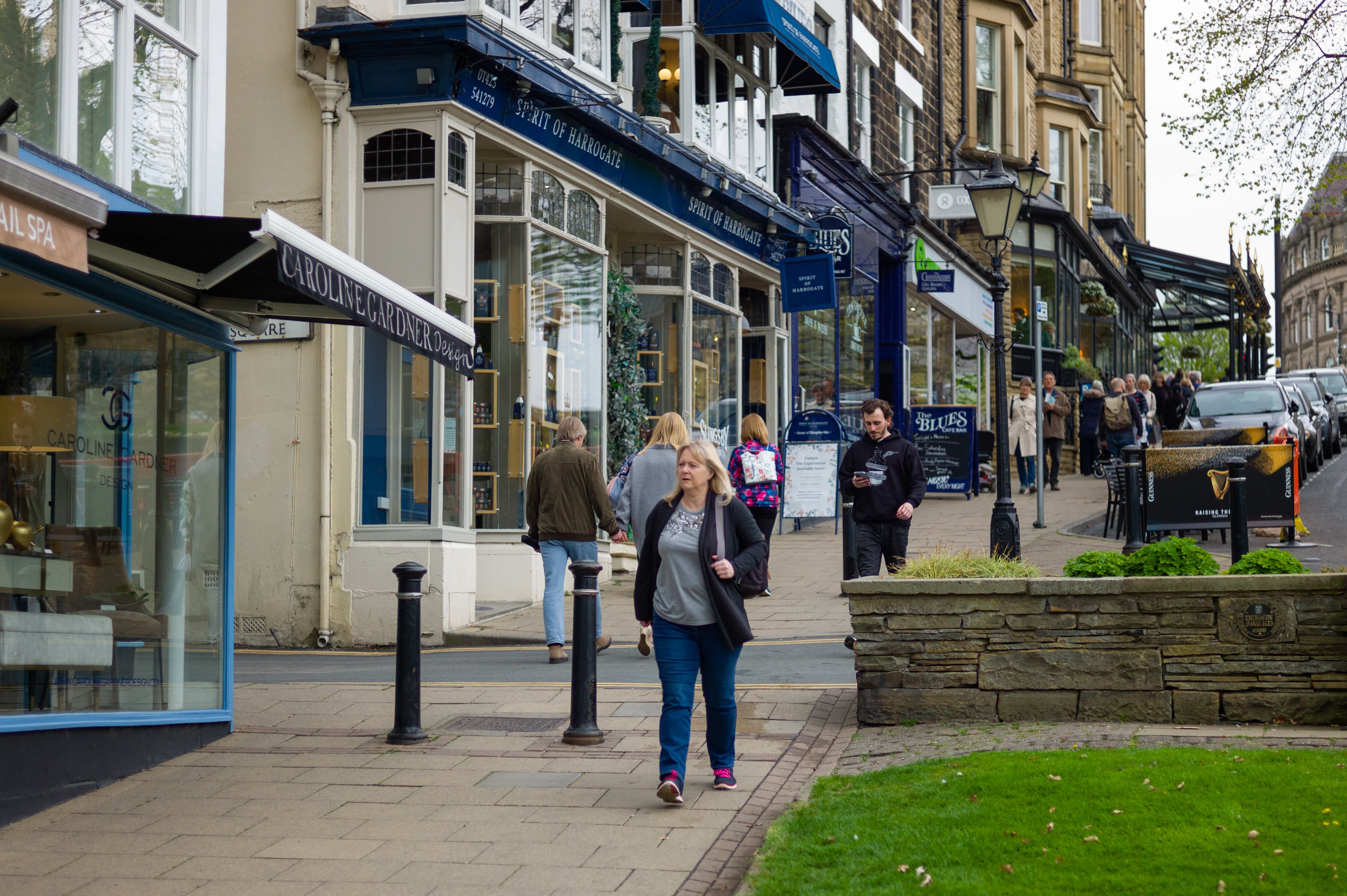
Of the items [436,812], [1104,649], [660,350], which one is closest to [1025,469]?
[660,350]

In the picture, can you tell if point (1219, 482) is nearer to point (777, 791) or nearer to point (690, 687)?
point (777, 791)

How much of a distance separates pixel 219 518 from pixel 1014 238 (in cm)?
2874

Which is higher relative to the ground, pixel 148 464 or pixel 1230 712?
pixel 148 464

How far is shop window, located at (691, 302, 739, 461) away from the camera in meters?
18.3

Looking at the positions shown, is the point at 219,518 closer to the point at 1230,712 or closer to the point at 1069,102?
the point at 1230,712

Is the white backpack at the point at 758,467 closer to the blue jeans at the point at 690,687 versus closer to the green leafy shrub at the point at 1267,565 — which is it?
the green leafy shrub at the point at 1267,565

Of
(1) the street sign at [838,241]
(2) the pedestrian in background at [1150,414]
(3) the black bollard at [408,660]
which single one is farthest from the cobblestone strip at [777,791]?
(2) the pedestrian in background at [1150,414]

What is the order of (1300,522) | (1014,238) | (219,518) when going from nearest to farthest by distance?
(219,518) < (1300,522) < (1014,238)

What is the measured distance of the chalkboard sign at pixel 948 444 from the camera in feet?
75.4

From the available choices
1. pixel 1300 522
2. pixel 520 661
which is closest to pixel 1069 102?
pixel 1300 522

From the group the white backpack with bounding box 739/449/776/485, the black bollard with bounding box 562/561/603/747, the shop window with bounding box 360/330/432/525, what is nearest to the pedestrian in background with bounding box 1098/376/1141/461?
the white backpack with bounding box 739/449/776/485

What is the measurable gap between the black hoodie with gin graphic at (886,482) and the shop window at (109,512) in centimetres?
434

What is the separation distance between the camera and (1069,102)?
130ft

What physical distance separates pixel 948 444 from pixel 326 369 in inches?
514
